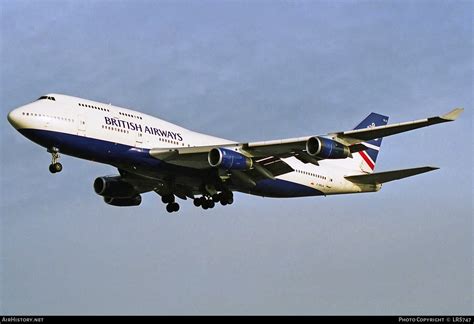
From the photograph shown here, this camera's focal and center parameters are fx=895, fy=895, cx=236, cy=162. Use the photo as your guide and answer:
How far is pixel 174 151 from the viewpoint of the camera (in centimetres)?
4597

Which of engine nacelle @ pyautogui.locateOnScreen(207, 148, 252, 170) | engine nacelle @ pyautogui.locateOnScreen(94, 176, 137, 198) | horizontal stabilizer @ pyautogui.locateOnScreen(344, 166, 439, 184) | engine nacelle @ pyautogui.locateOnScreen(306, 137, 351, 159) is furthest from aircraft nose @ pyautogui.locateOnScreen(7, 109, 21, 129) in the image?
horizontal stabilizer @ pyautogui.locateOnScreen(344, 166, 439, 184)

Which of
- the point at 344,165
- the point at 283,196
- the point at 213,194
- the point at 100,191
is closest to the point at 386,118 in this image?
the point at 344,165

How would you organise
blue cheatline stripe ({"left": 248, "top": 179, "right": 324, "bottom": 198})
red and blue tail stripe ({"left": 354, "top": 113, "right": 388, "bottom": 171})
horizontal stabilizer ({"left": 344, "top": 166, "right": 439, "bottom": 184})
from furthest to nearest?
red and blue tail stripe ({"left": 354, "top": 113, "right": 388, "bottom": 171}) < blue cheatline stripe ({"left": 248, "top": 179, "right": 324, "bottom": 198}) < horizontal stabilizer ({"left": 344, "top": 166, "right": 439, "bottom": 184})

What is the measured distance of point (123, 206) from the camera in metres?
54.3

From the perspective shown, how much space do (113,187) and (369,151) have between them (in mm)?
17635

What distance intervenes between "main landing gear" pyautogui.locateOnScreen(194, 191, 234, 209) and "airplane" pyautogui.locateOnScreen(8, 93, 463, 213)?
6 cm

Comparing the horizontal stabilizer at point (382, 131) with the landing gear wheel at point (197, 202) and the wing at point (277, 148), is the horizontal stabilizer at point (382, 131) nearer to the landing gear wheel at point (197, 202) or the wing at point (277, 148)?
the wing at point (277, 148)

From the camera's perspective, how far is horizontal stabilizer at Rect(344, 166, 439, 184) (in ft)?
157

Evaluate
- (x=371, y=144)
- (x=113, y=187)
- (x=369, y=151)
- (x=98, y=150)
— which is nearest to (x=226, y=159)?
(x=98, y=150)

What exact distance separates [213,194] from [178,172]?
3179mm

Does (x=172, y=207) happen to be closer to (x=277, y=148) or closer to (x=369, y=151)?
(x=277, y=148)

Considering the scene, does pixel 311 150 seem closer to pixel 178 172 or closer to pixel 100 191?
pixel 178 172

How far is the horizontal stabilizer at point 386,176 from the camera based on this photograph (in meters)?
48.0

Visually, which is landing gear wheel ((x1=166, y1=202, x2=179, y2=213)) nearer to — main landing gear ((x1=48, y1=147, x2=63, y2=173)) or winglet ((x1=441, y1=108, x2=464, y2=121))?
main landing gear ((x1=48, y1=147, x2=63, y2=173))
